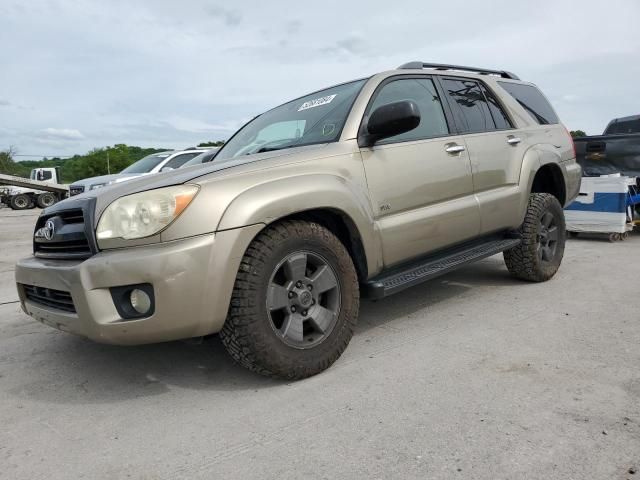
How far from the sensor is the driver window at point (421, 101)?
339 cm

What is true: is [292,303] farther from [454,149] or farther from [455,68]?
[455,68]

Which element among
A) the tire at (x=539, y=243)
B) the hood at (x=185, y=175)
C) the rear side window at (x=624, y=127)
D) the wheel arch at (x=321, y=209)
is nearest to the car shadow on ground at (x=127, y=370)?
the wheel arch at (x=321, y=209)

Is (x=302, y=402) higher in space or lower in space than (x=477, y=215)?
lower

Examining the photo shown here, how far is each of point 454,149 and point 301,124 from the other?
1.10m

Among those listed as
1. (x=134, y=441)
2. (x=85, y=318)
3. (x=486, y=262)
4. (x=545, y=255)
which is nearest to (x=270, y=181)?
(x=85, y=318)

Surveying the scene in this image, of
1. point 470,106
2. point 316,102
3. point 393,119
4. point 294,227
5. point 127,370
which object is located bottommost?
point 127,370

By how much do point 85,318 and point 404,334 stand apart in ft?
6.37

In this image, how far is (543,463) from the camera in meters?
1.84

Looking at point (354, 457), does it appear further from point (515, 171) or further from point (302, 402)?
point (515, 171)

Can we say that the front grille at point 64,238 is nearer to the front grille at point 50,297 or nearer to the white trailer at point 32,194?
the front grille at point 50,297

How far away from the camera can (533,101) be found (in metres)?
4.84

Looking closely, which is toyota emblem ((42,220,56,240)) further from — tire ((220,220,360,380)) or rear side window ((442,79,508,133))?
rear side window ((442,79,508,133))

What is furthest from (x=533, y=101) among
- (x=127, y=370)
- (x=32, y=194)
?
(x=32, y=194)

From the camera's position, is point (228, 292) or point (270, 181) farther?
point (270, 181)
